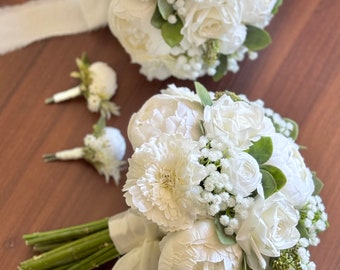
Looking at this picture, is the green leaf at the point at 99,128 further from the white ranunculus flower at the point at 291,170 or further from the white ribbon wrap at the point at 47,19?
the white ranunculus flower at the point at 291,170

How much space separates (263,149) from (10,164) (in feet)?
1.50

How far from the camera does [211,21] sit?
800mm

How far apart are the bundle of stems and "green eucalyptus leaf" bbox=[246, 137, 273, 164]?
30cm

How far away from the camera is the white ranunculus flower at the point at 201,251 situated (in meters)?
0.65

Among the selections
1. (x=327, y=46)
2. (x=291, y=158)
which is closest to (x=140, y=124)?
(x=291, y=158)

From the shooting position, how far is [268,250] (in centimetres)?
66

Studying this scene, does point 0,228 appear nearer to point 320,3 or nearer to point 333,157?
point 333,157

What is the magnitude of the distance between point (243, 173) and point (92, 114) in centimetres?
40

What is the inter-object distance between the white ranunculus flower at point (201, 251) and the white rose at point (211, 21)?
11.3 inches

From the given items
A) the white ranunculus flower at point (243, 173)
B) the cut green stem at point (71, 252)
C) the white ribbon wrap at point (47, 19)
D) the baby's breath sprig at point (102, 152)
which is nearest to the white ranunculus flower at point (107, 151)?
the baby's breath sprig at point (102, 152)

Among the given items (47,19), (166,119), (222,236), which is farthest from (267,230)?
(47,19)

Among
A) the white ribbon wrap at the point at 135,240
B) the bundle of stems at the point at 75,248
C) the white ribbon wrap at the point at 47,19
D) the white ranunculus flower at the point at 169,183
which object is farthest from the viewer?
the white ribbon wrap at the point at 47,19

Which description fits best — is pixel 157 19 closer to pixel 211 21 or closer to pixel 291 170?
pixel 211 21

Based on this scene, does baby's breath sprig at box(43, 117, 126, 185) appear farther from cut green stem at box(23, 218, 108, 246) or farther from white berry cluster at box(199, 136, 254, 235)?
white berry cluster at box(199, 136, 254, 235)
